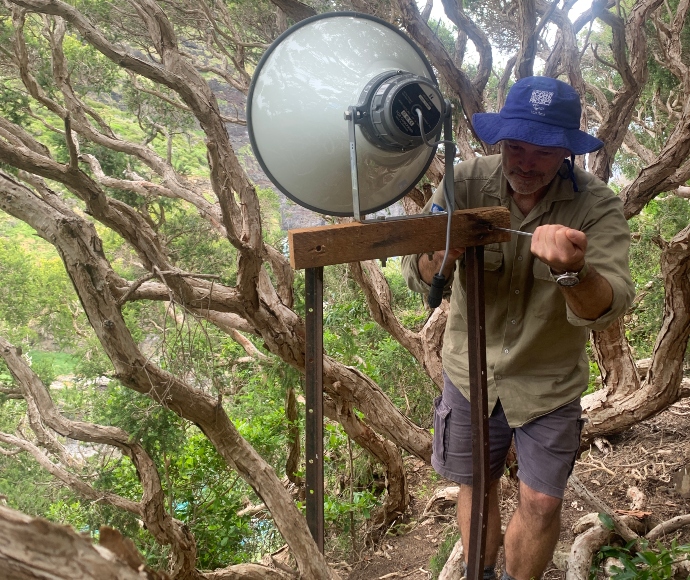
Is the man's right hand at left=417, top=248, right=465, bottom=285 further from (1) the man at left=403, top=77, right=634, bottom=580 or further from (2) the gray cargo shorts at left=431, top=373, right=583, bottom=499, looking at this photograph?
(2) the gray cargo shorts at left=431, top=373, right=583, bottom=499

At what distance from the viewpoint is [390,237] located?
1.38 meters

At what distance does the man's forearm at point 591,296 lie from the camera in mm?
1443

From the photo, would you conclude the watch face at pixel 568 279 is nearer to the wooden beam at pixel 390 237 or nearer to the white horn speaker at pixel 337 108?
the wooden beam at pixel 390 237

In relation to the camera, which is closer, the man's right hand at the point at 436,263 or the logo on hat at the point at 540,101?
the man's right hand at the point at 436,263

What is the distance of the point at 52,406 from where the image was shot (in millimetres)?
3164

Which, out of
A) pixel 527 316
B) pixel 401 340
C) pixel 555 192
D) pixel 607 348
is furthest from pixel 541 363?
pixel 401 340

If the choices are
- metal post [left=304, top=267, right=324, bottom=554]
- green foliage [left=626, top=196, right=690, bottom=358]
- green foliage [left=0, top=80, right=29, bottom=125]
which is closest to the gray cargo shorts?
metal post [left=304, top=267, right=324, bottom=554]

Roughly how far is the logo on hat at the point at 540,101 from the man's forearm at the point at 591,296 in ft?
1.44

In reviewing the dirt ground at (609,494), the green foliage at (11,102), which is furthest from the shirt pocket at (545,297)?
the green foliage at (11,102)

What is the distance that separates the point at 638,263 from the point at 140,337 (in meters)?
5.14

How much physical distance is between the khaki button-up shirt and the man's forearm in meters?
0.20

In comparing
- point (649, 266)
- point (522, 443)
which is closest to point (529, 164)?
point (522, 443)

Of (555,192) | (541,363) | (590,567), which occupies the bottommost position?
(590,567)

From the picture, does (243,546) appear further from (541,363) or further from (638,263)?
(638,263)
